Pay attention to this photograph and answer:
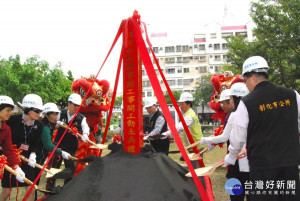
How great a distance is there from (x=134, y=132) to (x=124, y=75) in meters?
0.78

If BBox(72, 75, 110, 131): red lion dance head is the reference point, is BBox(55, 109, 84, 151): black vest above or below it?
below

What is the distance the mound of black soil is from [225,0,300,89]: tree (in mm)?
11290

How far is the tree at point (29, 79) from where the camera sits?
2461cm

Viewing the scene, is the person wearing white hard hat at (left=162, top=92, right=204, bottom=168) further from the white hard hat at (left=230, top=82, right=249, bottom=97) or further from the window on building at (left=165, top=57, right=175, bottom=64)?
the window on building at (left=165, top=57, right=175, bottom=64)

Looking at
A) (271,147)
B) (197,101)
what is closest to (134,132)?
(271,147)

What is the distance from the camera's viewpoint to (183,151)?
2912 millimetres

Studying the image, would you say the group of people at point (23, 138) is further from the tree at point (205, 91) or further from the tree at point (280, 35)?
the tree at point (205, 91)

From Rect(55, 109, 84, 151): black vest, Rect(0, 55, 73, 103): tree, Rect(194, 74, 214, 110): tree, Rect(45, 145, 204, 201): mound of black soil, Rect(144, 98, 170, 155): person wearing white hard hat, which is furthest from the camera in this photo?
Rect(194, 74, 214, 110): tree

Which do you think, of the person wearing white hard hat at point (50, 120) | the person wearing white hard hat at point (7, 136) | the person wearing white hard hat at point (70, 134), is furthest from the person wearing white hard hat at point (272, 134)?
the person wearing white hard hat at point (70, 134)

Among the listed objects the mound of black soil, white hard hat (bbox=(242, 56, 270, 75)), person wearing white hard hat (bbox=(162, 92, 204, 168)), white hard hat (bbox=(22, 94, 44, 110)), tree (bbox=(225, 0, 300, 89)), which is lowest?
the mound of black soil

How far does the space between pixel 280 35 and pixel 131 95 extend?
38.5ft

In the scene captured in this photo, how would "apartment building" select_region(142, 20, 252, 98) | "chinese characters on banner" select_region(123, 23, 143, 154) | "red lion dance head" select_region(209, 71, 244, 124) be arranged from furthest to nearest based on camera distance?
1. "apartment building" select_region(142, 20, 252, 98)
2. "red lion dance head" select_region(209, 71, 244, 124)
3. "chinese characters on banner" select_region(123, 23, 143, 154)

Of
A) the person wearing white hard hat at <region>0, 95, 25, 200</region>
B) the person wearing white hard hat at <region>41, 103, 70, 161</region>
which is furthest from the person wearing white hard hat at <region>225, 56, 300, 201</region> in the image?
the person wearing white hard hat at <region>41, 103, 70, 161</region>

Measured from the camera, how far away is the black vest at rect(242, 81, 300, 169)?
272 centimetres
